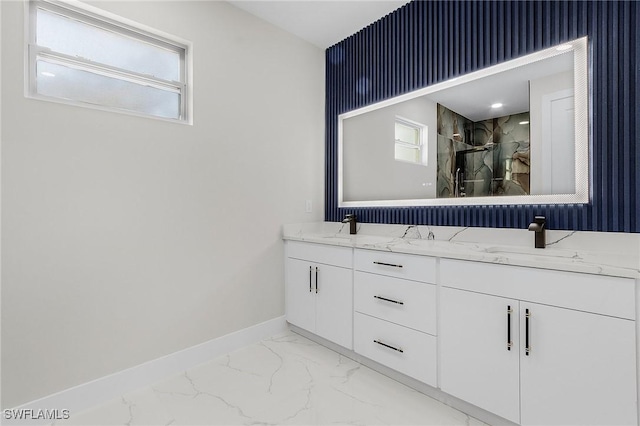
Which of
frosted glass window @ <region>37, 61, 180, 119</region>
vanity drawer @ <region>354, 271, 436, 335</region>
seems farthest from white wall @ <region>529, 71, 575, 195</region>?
frosted glass window @ <region>37, 61, 180, 119</region>

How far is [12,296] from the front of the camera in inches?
60.7

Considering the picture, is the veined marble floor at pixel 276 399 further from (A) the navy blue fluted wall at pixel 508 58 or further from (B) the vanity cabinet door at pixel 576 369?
(A) the navy blue fluted wall at pixel 508 58

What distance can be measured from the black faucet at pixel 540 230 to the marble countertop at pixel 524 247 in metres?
0.05

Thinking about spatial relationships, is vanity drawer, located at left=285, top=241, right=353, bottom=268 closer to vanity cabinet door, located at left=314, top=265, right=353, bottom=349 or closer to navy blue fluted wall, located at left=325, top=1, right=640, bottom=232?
vanity cabinet door, located at left=314, top=265, right=353, bottom=349

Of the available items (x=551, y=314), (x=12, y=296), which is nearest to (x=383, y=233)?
(x=551, y=314)

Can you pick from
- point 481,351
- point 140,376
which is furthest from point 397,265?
point 140,376

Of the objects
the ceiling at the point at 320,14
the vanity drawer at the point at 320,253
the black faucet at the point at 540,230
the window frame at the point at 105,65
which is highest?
the ceiling at the point at 320,14

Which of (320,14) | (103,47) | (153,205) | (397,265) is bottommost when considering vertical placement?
(397,265)

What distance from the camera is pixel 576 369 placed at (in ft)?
4.23

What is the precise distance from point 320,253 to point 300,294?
1.47 ft

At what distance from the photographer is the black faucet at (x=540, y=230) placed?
66.8 inches

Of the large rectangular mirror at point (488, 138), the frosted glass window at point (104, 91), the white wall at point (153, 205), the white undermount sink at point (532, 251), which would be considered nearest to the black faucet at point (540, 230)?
the white undermount sink at point (532, 251)

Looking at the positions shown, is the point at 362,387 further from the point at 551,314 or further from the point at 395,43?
the point at 395,43

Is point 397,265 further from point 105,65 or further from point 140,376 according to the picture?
point 105,65
